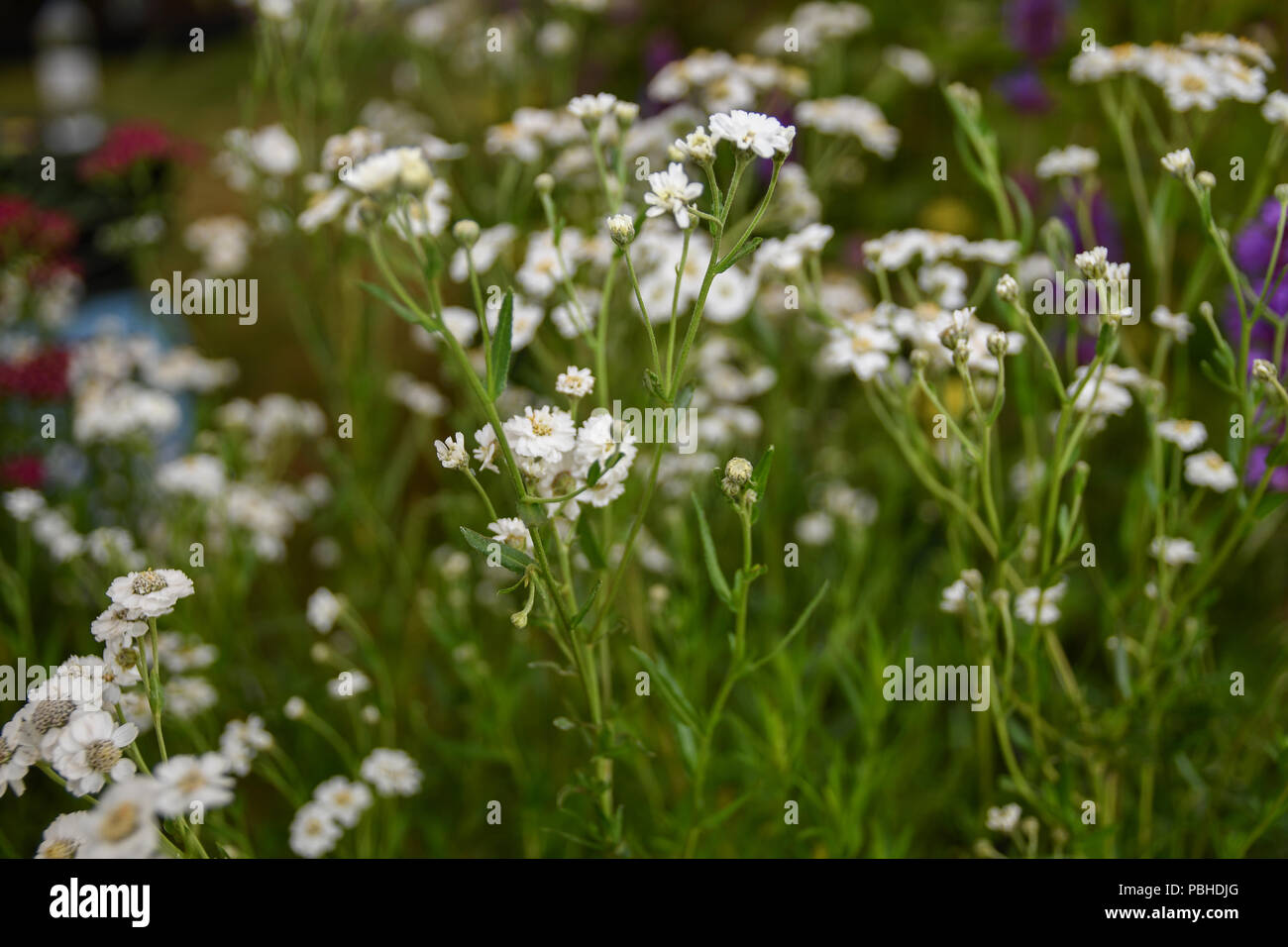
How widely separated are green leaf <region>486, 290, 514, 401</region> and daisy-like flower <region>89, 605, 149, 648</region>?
0.25 meters

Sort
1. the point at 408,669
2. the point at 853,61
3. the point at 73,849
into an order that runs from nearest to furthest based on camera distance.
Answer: the point at 73,849, the point at 408,669, the point at 853,61

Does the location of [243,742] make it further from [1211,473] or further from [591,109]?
[1211,473]

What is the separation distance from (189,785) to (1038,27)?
1521 millimetres

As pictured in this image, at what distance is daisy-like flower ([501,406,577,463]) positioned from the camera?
563 millimetres

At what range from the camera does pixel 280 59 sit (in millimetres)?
1065

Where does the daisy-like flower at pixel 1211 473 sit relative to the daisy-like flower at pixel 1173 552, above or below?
above

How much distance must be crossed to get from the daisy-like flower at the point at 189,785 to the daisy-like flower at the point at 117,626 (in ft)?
0.26

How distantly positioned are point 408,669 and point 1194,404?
1169mm

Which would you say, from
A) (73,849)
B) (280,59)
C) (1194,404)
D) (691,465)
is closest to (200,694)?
(73,849)

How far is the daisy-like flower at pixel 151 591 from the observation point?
1.84ft

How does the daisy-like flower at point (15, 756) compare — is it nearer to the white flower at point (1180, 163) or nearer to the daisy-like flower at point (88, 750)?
the daisy-like flower at point (88, 750)

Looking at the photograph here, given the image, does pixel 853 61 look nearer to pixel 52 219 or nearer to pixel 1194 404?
pixel 1194 404

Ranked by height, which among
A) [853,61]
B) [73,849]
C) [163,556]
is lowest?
[73,849]

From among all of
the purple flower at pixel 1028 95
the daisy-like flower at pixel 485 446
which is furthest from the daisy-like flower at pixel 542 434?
the purple flower at pixel 1028 95
